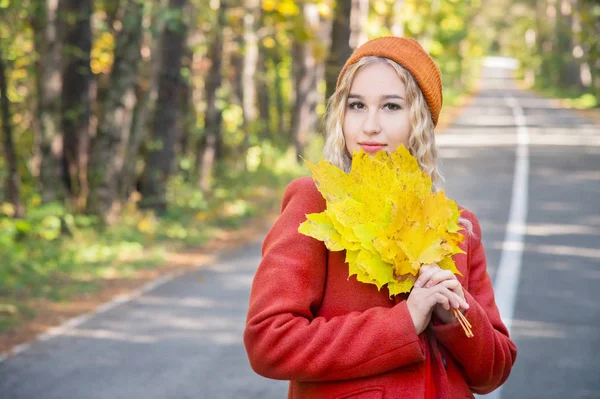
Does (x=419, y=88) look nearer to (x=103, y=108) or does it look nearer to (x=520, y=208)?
(x=103, y=108)

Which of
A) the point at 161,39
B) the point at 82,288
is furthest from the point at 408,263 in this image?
the point at 161,39

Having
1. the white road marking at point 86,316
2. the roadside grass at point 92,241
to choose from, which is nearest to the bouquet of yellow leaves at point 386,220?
the white road marking at point 86,316

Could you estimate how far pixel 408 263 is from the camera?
2557mm

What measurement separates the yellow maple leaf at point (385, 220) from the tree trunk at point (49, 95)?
11212 millimetres

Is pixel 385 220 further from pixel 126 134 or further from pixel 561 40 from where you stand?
pixel 561 40

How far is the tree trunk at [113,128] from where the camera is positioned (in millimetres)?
14117

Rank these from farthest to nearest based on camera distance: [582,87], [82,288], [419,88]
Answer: [582,87] → [82,288] → [419,88]

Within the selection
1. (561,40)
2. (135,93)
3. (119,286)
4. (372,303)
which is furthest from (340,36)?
(561,40)

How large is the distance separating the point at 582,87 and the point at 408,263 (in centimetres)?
5983

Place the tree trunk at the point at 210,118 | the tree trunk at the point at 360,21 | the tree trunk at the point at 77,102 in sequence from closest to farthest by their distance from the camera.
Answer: the tree trunk at the point at 77,102
the tree trunk at the point at 210,118
the tree trunk at the point at 360,21

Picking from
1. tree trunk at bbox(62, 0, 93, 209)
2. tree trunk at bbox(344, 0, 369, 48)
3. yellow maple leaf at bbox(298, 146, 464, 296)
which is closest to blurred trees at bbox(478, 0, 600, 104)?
tree trunk at bbox(344, 0, 369, 48)

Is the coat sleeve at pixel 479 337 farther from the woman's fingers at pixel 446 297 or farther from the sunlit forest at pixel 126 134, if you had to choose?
the sunlit forest at pixel 126 134

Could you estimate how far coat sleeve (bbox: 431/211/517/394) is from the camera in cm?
266

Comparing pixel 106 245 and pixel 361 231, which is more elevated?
pixel 361 231
